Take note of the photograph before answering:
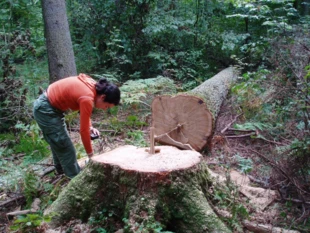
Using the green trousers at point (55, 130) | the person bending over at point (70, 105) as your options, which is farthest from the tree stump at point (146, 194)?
the green trousers at point (55, 130)

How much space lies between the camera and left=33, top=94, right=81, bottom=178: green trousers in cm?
343

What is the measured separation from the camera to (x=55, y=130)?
348 cm

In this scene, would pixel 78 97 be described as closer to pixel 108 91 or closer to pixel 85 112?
pixel 85 112

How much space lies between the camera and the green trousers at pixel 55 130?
3428 mm

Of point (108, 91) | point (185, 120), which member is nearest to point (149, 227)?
point (108, 91)

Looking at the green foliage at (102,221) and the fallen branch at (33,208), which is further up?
the green foliage at (102,221)

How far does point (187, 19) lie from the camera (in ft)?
30.3

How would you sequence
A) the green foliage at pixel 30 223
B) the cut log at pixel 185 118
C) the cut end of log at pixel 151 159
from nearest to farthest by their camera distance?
the green foliage at pixel 30 223 → the cut end of log at pixel 151 159 → the cut log at pixel 185 118

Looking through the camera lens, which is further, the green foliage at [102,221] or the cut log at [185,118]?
the cut log at [185,118]

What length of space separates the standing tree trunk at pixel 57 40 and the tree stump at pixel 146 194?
4.30 metres

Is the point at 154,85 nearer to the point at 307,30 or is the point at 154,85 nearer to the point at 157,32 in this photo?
the point at 157,32

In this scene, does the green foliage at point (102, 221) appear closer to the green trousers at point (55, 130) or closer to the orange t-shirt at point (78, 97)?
the orange t-shirt at point (78, 97)

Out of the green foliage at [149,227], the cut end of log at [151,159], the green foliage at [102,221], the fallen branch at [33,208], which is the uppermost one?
the cut end of log at [151,159]

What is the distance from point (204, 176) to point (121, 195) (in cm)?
83
